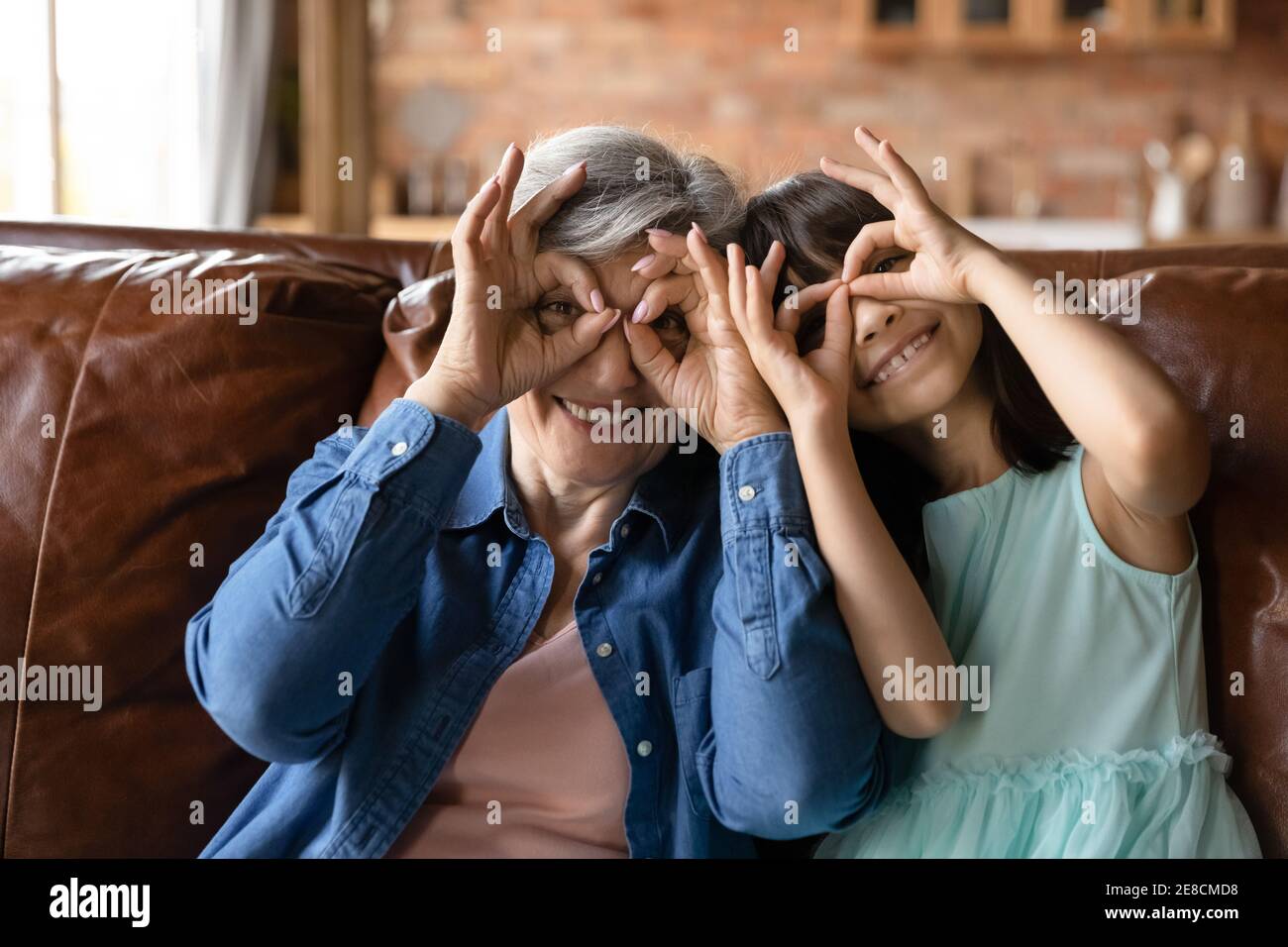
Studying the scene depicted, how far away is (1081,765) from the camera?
3.94 ft

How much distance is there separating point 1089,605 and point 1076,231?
371 cm

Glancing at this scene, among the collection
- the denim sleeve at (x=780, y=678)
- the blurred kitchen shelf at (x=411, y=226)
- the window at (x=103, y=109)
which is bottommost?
the denim sleeve at (x=780, y=678)

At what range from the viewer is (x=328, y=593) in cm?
113

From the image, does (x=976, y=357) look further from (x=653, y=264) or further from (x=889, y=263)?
(x=653, y=264)

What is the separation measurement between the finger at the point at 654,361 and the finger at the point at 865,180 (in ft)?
0.82

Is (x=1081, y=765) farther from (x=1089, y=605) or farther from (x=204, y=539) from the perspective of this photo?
(x=204, y=539)

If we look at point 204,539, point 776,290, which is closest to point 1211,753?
point 776,290

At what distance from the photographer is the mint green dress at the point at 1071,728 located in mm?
1183

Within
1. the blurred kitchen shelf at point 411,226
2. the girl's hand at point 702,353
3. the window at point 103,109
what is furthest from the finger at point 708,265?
the blurred kitchen shelf at point 411,226

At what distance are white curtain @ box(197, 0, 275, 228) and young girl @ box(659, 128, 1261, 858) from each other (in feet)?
10.6

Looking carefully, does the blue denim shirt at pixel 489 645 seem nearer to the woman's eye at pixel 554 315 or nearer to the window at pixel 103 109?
the woman's eye at pixel 554 315

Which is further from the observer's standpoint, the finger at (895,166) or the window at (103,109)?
the window at (103,109)

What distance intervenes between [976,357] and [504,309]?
520mm

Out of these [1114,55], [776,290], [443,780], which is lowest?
[443,780]
